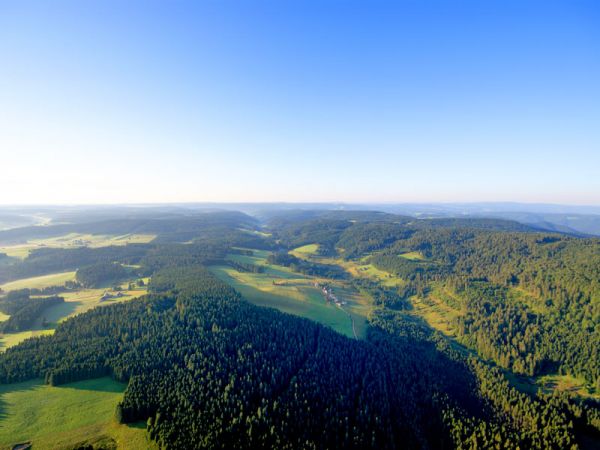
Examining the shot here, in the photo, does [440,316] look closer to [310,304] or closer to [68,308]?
[310,304]

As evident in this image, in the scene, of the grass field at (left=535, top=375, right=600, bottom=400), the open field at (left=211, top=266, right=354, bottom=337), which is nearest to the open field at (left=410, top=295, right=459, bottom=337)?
the grass field at (left=535, top=375, right=600, bottom=400)

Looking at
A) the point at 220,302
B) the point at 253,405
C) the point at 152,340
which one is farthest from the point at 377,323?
the point at 152,340

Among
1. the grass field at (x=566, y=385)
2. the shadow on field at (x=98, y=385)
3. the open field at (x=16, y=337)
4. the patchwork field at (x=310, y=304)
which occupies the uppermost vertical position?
the shadow on field at (x=98, y=385)

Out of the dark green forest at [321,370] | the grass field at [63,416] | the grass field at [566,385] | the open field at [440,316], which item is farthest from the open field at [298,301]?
the grass field at [63,416]

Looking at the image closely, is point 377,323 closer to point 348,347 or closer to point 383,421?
point 348,347

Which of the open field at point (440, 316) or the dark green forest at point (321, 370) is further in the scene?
the open field at point (440, 316)

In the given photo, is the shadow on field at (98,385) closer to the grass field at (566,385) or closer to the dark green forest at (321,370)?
the dark green forest at (321,370)

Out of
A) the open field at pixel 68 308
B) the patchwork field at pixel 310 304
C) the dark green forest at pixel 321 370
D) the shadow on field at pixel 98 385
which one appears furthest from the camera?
the patchwork field at pixel 310 304

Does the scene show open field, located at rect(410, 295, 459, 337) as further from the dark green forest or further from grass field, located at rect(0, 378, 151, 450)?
grass field, located at rect(0, 378, 151, 450)

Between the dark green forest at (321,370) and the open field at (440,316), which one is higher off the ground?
the dark green forest at (321,370)
